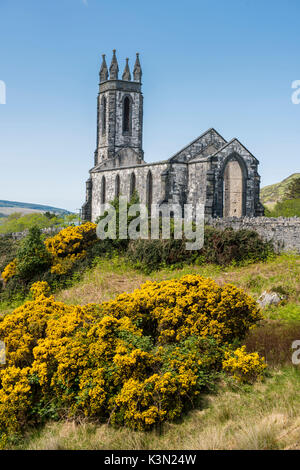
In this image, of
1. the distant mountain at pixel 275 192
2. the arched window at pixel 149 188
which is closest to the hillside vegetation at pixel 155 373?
the arched window at pixel 149 188

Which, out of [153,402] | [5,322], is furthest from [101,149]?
[153,402]

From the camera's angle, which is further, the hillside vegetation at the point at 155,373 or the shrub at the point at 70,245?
the shrub at the point at 70,245

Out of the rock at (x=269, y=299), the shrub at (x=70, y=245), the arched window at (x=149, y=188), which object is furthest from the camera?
the arched window at (x=149, y=188)

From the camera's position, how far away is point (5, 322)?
901 cm

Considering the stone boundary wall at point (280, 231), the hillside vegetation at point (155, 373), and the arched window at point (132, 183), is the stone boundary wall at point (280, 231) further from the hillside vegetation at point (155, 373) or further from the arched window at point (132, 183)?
the arched window at point (132, 183)

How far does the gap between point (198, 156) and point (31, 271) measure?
42.2 feet

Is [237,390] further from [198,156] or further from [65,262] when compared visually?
[198,156]

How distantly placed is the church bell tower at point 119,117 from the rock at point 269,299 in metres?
27.9

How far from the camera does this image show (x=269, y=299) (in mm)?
11398

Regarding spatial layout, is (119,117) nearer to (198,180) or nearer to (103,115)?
(103,115)

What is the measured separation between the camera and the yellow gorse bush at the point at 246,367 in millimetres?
7512

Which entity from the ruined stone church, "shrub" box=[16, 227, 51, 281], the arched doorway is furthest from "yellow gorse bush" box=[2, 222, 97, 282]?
the arched doorway

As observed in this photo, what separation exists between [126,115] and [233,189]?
17.4 meters

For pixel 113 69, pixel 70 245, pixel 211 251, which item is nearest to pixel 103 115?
pixel 113 69
